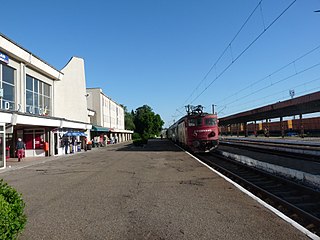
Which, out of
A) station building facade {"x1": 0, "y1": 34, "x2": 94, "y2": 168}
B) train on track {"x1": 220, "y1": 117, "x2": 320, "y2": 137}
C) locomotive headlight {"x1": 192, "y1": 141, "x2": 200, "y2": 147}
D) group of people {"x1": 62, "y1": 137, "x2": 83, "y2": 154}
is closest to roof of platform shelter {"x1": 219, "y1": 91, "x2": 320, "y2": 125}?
train on track {"x1": 220, "y1": 117, "x2": 320, "y2": 137}

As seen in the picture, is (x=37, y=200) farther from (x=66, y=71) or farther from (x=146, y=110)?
(x=146, y=110)

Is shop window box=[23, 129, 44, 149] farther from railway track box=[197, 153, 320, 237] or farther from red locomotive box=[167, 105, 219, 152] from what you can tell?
railway track box=[197, 153, 320, 237]

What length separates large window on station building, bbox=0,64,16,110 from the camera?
2133 cm

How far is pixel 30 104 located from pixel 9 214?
23604 mm

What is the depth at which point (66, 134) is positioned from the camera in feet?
98.0

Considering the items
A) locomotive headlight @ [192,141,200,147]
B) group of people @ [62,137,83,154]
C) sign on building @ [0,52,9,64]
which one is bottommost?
locomotive headlight @ [192,141,200,147]

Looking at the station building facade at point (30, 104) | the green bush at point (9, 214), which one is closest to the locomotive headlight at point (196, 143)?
the station building facade at point (30, 104)

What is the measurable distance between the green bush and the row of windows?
18.6 meters

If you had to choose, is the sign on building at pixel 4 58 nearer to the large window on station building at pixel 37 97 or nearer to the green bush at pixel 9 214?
the large window on station building at pixel 37 97

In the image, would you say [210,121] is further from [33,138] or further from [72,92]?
[72,92]

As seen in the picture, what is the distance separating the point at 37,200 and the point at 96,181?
317cm

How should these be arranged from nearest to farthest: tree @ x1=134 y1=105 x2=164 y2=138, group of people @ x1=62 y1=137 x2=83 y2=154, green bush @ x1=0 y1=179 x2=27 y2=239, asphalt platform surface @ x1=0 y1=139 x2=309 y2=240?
green bush @ x1=0 y1=179 x2=27 y2=239 → asphalt platform surface @ x1=0 y1=139 x2=309 y2=240 → group of people @ x1=62 y1=137 x2=83 y2=154 → tree @ x1=134 y1=105 x2=164 y2=138

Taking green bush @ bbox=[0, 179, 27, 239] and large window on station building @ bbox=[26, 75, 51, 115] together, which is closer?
green bush @ bbox=[0, 179, 27, 239]

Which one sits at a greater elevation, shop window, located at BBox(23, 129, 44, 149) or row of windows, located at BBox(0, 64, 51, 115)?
row of windows, located at BBox(0, 64, 51, 115)
